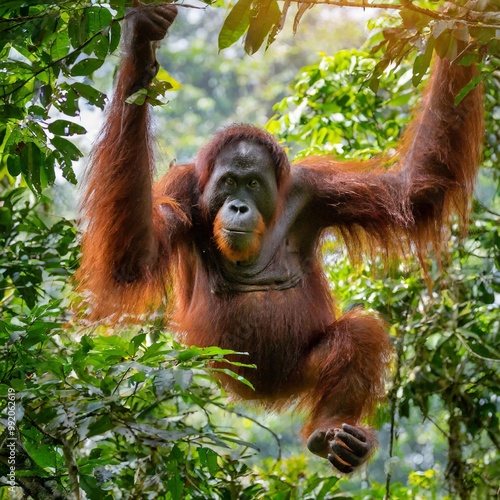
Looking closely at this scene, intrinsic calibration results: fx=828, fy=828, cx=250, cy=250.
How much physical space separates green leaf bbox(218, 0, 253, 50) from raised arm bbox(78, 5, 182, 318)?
0.54m

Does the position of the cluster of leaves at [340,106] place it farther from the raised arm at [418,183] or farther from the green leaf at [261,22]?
the green leaf at [261,22]

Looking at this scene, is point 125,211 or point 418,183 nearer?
point 125,211

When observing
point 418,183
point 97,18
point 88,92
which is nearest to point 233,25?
point 97,18

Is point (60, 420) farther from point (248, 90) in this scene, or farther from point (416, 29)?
point (248, 90)

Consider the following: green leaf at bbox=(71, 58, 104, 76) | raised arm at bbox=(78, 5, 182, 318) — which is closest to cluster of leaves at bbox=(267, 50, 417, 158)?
raised arm at bbox=(78, 5, 182, 318)

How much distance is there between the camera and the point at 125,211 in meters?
3.24

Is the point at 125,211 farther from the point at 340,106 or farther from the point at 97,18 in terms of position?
the point at 340,106

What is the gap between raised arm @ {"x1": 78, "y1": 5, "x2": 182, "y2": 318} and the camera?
9.69 feet

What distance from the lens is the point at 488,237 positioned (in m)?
4.19

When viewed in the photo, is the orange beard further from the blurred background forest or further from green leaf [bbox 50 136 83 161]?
green leaf [bbox 50 136 83 161]

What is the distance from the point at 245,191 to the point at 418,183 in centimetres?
84

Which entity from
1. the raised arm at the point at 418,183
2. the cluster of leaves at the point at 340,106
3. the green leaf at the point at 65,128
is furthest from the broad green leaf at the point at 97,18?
the cluster of leaves at the point at 340,106

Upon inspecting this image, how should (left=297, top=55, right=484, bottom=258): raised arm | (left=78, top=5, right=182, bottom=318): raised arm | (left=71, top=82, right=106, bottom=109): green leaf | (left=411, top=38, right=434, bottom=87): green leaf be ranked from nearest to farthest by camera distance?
(left=411, top=38, right=434, bottom=87): green leaf < (left=71, top=82, right=106, bottom=109): green leaf < (left=78, top=5, right=182, bottom=318): raised arm < (left=297, top=55, right=484, bottom=258): raised arm

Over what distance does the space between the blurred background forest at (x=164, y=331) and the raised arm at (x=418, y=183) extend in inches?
8.4
